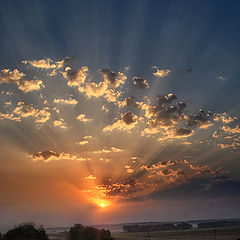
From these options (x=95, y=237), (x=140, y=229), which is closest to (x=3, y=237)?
(x=95, y=237)

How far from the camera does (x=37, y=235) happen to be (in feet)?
134

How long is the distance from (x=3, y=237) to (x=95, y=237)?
27687 mm

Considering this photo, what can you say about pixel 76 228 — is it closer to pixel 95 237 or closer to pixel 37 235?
pixel 95 237

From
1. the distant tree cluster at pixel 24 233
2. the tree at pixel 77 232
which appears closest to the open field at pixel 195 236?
the tree at pixel 77 232

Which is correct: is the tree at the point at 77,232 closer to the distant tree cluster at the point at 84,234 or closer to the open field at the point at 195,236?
the distant tree cluster at the point at 84,234

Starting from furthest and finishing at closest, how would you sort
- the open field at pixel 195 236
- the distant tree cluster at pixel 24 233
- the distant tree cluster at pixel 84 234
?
the open field at pixel 195 236 < the distant tree cluster at pixel 84 234 < the distant tree cluster at pixel 24 233

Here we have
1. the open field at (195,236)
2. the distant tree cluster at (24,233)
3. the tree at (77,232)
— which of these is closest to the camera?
the distant tree cluster at (24,233)

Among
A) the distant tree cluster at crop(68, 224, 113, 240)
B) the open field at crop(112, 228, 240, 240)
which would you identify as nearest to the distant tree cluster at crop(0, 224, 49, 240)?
the distant tree cluster at crop(68, 224, 113, 240)

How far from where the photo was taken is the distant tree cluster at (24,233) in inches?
1510

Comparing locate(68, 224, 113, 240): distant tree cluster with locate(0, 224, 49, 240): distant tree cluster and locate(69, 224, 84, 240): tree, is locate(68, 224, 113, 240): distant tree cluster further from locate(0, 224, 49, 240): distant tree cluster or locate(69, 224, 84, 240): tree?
locate(0, 224, 49, 240): distant tree cluster

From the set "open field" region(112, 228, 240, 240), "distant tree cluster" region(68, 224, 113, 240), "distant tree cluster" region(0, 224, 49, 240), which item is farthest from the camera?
"open field" region(112, 228, 240, 240)

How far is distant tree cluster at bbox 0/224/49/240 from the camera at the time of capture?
38344mm

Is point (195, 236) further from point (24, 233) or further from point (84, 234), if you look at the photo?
point (24, 233)

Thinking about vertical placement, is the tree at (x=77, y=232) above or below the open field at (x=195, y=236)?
above
